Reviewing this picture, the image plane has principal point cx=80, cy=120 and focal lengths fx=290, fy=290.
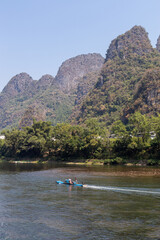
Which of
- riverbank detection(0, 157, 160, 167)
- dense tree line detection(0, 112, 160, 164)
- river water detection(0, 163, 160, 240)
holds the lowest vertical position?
river water detection(0, 163, 160, 240)

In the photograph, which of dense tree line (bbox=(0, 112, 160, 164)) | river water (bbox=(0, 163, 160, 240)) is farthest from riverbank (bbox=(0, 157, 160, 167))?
river water (bbox=(0, 163, 160, 240))

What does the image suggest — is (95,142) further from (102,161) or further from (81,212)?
(81,212)

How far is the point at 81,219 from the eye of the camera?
Answer: 31.7 meters

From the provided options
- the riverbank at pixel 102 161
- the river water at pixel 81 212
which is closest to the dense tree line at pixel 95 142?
the riverbank at pixel 102 161

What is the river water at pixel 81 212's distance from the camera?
27359 millimetres

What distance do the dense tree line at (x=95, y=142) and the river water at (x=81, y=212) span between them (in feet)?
151

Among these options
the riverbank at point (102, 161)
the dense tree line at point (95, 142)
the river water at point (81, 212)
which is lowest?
the river water at point (81, 212)

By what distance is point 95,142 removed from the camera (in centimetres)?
10925

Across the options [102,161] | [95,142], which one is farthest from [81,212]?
[95,142]

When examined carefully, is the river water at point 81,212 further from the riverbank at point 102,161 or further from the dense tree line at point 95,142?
the dense tree line at point 95,142

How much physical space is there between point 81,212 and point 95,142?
246 ft

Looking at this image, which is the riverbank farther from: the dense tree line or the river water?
the river water

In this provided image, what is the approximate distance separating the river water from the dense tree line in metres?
46.1

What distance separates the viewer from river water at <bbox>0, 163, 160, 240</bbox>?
89.8 ft
